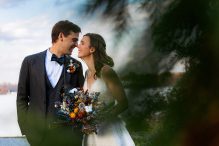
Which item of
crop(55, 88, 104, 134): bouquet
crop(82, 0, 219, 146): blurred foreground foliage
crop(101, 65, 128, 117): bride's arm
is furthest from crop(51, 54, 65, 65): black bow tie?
crop(82, 0, 219, 146): blurred foreground foliage

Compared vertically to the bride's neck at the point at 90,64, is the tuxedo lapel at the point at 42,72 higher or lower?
higher

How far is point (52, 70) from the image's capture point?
2.68m

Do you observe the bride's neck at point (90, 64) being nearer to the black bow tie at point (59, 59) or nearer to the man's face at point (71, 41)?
the man's face at point (71, 41)

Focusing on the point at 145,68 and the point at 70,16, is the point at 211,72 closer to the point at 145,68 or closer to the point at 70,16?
the point at 145,68

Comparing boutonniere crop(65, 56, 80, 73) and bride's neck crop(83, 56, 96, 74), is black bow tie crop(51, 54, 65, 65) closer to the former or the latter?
boutonniere crop(65, 56, 80, 73)

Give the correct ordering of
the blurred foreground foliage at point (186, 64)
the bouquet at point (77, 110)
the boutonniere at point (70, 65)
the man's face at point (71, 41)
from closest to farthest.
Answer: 1. the blurred foreground foliage at point (186, 64)
2. the man's face at point (71, 41)
3. the boutonniere at point (70, 65)
4. the bouquet at point (77, 110)

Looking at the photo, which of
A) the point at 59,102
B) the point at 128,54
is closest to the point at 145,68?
the point at 128,54

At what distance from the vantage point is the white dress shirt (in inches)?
103

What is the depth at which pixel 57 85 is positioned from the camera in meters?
2.59

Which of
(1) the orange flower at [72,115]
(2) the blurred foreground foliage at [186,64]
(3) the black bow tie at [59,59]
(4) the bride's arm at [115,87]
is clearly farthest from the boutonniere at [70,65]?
(2) the blurred foreground foliage at [186,64]

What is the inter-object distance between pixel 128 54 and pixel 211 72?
12cm

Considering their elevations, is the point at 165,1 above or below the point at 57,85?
below

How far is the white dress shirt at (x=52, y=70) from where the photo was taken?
2605mm

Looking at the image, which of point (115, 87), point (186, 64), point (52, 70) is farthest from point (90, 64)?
point (186, 64)
